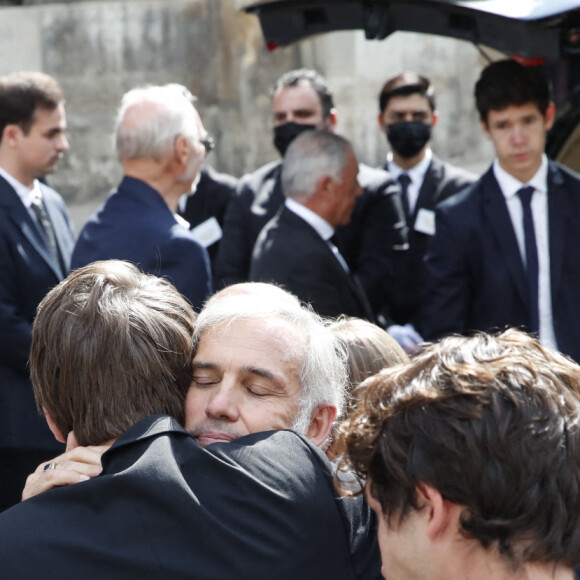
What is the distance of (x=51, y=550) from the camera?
6.00 ft

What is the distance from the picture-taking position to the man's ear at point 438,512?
157 cm

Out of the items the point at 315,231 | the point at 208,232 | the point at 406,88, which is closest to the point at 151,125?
the point at 315,231

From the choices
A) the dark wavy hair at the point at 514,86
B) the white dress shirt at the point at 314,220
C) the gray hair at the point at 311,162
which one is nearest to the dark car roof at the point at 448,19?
the dark wavy hair at the point at 514,86

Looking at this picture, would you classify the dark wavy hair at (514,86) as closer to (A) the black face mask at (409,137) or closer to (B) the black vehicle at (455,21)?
(B) the black vehicle at (455,21)

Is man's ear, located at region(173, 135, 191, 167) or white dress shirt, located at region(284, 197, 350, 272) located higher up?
man's ear, located at region(173, 135, 191, 167)

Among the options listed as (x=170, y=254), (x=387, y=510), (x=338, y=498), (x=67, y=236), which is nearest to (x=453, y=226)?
(x=170, y=254)

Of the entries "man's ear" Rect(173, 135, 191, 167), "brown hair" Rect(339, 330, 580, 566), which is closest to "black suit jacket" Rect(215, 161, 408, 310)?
"man's ear" Rect(173, 135, 191, 167)

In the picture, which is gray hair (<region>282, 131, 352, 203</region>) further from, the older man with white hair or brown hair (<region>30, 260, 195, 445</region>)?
brown hair (<region>30, 260, 195, 445</region>)

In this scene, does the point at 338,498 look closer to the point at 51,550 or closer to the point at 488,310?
the point at 51,550

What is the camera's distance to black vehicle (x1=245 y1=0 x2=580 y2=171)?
153 inches

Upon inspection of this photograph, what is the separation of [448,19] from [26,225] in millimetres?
1831

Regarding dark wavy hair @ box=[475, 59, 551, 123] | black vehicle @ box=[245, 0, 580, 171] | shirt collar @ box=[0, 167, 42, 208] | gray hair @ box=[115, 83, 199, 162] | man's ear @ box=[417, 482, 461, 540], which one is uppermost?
black vehicle @ box=[245, 0, 580, 171]

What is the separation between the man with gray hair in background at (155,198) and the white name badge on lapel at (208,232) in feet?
4.23

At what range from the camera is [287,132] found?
5.64 m
